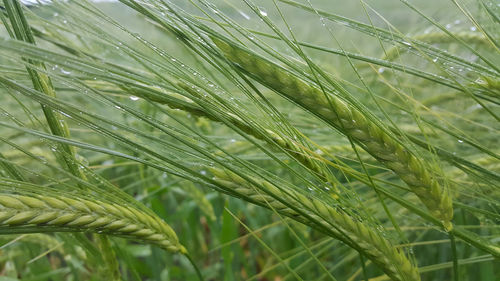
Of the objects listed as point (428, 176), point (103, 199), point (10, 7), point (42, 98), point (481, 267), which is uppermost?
point (10, 7)

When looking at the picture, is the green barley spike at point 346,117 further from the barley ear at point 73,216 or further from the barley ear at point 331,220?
the barley ear at point 73,216

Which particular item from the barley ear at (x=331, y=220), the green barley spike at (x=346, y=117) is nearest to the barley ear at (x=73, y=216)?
the barley ear at (x=331, y=220)

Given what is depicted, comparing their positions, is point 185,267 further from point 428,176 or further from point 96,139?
point 428,176

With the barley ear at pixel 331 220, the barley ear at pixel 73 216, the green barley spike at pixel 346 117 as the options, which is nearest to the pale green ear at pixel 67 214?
the barley ear at pixel 73 216

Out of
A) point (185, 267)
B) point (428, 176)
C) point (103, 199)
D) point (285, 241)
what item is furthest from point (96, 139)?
point (428, 176)

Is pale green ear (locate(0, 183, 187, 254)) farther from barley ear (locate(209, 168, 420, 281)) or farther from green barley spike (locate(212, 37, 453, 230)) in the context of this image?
green barley spike (locate(212, 37, 453, 230))

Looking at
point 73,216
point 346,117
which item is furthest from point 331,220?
point 73,216

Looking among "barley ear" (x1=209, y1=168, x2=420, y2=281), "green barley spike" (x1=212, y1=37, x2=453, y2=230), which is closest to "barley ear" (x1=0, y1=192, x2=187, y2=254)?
"barley ear" (x1=209, y1=168, x2=420, y2=281)

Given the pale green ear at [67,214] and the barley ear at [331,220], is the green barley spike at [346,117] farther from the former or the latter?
the pale green ear at [67,214]

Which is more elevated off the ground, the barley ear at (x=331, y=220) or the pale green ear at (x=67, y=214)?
the pale green ear at (x=67, y=214)

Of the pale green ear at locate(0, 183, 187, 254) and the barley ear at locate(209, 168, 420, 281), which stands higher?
the pale green ear at locate(0, 183, 187, 254)

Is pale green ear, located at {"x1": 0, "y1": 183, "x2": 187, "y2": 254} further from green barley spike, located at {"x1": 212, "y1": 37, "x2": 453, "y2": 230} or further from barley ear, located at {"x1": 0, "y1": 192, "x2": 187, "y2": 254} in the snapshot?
green barley spike, located at {"x1": 212, "y1": 37, "x2": 453, "y2": 230}
